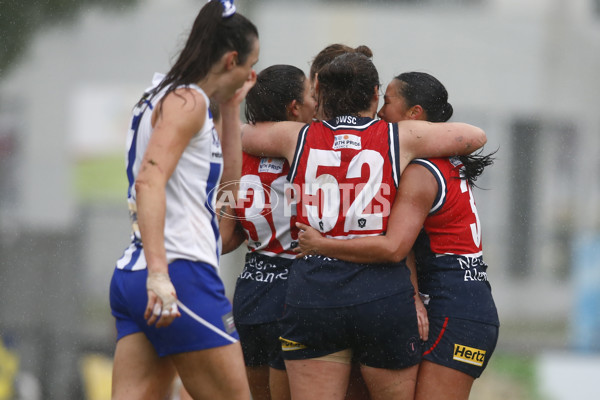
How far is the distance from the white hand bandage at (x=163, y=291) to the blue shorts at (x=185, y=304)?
12 centimetres

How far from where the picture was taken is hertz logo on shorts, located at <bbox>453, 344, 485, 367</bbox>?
296 cm

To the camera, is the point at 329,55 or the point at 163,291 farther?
the point at 329,55

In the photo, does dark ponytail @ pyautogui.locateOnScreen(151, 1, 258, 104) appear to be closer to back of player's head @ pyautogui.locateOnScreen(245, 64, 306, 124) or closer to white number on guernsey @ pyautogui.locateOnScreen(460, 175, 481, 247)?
back of player's head @ pyautogui.locateOnScreen(245, 64, 306, 124)

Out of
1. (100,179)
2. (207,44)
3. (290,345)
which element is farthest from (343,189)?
(100,179)

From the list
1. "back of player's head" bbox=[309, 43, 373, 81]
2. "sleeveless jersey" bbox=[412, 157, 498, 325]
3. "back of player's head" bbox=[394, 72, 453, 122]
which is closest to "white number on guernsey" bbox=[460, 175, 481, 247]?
"sleeveless jersey" bbox=[412, 157, 498, 325]

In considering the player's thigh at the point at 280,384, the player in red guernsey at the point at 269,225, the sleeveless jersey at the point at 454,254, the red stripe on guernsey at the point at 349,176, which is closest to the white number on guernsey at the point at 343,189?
the red stripe on guernsey at the point at 349,176

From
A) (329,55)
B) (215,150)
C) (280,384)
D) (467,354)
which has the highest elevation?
(329,55)

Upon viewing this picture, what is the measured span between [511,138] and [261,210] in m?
7.24

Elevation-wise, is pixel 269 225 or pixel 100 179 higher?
pixel 269 225

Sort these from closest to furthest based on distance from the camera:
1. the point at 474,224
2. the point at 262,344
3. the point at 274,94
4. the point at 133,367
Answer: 1. the point at 133,367
2. the point at 474,224
3. the point at 274,94
4. the point at 262,344

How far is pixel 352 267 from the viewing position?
2.89 metres

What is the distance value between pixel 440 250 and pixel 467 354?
0.41 metres

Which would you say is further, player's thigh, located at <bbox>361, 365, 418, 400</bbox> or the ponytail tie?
player's thigh, located at <bbox>361, 365, 418, 400</bbox>

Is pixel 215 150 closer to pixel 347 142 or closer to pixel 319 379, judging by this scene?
pixel 347 142
